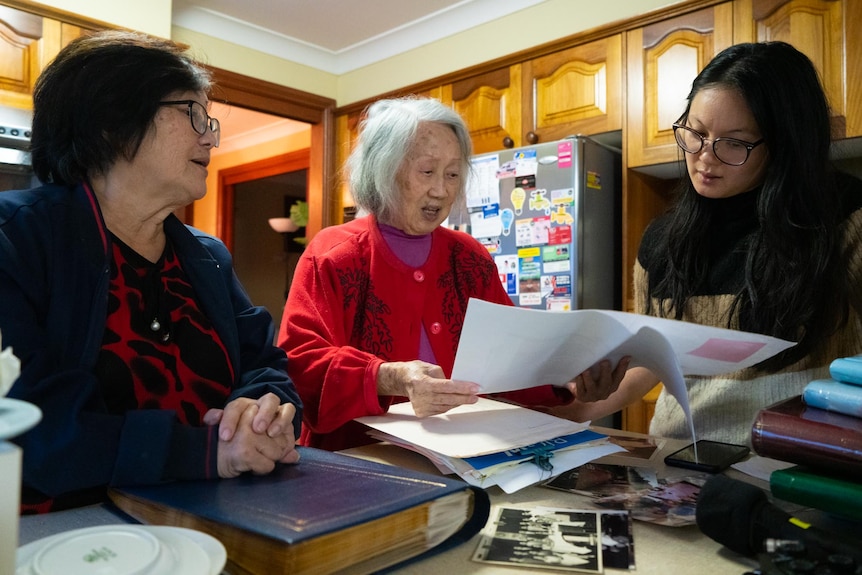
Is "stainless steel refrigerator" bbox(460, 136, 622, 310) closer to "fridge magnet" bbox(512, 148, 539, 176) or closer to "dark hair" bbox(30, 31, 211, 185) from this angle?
"fridge magnet" bbox(512, 148, 539, 176)

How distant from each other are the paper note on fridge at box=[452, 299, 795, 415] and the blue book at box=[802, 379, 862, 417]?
0.08 m

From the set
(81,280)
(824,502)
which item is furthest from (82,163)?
(824,502)

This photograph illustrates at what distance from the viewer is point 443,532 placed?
567mm

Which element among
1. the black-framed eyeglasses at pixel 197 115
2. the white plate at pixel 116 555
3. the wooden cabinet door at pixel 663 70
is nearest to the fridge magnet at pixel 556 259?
the wooden cabinet door at pixel 663 70

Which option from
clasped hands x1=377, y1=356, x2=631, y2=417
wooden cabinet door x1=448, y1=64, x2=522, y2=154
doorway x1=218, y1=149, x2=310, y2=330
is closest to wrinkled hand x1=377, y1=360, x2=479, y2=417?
clasped hands x1=377, y1=356, x2=631, y2=417

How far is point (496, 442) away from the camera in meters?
0.78

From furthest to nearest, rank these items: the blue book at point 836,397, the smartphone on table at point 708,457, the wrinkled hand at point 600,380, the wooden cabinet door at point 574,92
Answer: the wooden cabinet door at point 574,92, the wrinkled hand at point 600,380, the smartphone on table at point 708,457, the blue book at point 836,397

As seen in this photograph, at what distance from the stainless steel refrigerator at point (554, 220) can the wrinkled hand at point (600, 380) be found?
140cm

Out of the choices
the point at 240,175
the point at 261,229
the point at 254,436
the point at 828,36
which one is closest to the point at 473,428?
the point at 254,436

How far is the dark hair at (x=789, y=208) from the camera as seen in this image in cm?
100

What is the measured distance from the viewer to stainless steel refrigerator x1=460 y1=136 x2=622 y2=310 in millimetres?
2473

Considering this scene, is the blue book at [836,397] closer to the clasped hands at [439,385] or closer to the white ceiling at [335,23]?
the clasped hands at [439,385]

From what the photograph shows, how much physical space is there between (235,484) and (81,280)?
34 centimetres

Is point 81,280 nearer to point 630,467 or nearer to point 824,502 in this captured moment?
point 630,467
